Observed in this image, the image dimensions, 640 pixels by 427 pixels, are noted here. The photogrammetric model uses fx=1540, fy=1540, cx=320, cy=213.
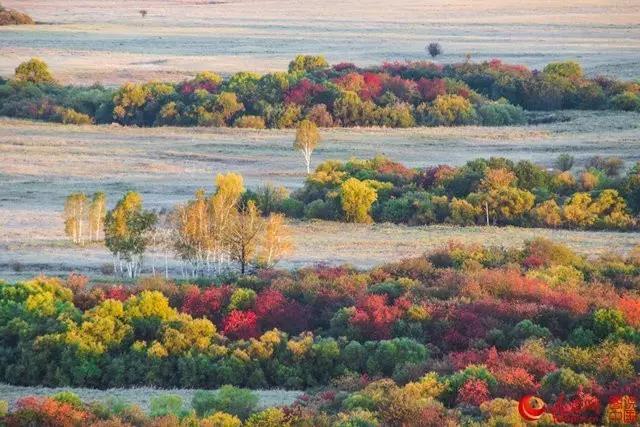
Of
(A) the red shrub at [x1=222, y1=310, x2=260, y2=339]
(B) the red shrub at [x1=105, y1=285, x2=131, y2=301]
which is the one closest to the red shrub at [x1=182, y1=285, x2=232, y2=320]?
(A) the red shrub at [x1=222, y1=310, x2=260, y2=339]

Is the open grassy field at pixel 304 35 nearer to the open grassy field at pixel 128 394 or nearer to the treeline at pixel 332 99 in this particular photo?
the treeline at pixel 332 99

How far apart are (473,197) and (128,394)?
15568 millimetres

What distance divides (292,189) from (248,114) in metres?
15.0

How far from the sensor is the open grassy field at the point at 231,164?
30641 mm

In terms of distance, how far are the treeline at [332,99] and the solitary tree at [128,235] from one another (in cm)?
2359

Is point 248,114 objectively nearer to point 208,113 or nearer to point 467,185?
point 208,113

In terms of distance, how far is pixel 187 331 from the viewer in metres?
22.1

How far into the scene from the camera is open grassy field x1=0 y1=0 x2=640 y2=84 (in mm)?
76562

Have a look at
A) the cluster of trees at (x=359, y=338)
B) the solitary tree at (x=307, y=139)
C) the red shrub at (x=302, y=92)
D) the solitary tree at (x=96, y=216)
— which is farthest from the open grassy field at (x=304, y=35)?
the cluster of trees at (x=359, y=338)

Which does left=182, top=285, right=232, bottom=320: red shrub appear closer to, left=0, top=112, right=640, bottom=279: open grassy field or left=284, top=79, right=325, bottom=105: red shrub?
left=0, top=112, right=640, bottom=279: open grassy field

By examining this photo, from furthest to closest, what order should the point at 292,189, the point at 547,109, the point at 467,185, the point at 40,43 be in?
the point at 40,43, the point at 547,109, the point at 292,189, the point at 467,185

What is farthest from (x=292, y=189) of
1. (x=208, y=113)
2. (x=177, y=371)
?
(x=177, y=371)

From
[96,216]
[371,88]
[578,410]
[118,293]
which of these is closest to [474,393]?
[578,410]

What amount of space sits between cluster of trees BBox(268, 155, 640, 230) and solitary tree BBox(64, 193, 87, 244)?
4.59 metres
